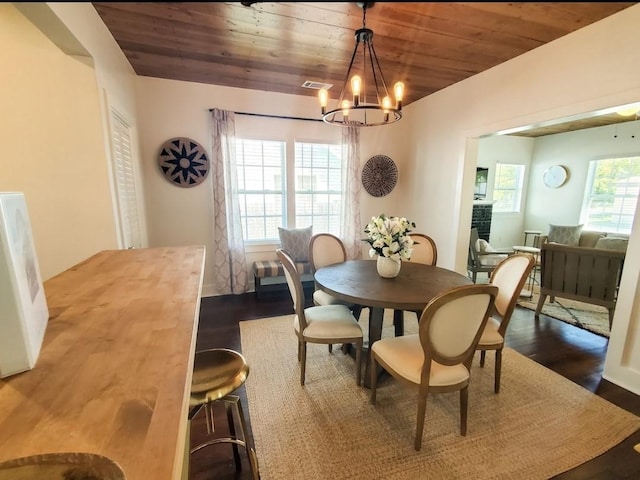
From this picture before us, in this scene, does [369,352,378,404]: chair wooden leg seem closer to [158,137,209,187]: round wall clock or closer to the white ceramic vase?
the white ceramic vase

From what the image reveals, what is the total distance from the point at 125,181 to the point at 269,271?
1.82 m

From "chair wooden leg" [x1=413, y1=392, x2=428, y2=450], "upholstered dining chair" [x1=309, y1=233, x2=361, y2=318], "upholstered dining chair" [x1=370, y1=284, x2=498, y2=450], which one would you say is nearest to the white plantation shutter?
"upholstered dining chair" [x1=309, y1=233, x2=361, y2=318]

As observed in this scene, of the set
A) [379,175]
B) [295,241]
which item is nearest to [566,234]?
[379,175]

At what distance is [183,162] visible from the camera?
12.3ft

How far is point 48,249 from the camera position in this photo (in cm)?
214

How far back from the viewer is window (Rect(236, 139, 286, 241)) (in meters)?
4.11

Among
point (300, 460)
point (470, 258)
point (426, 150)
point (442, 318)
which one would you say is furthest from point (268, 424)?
point (426, 150)

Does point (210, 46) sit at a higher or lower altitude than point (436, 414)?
higher

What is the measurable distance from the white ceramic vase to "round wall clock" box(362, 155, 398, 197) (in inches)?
97.2

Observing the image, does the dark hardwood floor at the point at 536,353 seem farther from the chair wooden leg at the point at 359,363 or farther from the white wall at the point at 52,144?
the white wall at the point at 52,144

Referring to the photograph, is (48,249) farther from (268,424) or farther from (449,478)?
(449,478)

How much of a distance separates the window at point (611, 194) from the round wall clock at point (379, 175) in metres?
3.71

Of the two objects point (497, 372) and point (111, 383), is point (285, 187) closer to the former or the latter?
point (497, 372)

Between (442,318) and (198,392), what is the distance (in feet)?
3.88
